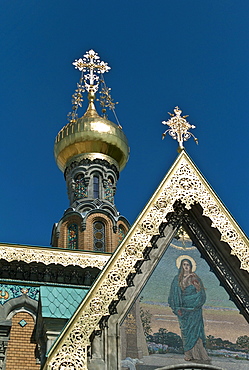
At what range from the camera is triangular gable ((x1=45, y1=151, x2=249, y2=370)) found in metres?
5.76

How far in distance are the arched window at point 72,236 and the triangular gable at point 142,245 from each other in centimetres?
770

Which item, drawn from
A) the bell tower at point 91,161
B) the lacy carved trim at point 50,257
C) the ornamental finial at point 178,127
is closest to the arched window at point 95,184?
the bell tower at point 91,161

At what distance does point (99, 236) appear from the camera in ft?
47.6

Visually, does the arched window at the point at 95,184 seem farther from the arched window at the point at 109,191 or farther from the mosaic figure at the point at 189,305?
the mosaic figure at the point at 189,305

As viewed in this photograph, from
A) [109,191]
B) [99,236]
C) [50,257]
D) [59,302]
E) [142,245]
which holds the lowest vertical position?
[142,245]

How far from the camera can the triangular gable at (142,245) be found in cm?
576

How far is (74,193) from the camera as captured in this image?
1595 centimetres

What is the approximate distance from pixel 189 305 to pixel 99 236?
813 centimetres

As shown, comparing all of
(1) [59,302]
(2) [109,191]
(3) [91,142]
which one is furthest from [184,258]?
(3) [91,142]

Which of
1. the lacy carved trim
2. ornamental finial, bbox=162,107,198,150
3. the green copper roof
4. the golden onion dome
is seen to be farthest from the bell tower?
ornamental finial, bbox=162,107,198,150

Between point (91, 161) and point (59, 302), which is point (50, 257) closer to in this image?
point (59, 302)

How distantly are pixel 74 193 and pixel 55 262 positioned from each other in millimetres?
5314

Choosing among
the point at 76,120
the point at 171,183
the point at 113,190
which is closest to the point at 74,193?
the point at 113,190

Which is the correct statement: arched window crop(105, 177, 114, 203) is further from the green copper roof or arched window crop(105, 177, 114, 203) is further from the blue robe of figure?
the blue robe of figure
